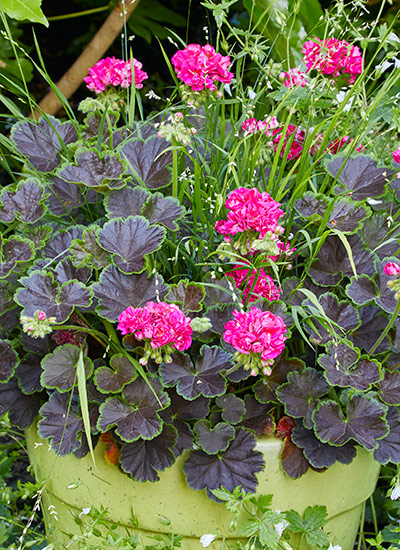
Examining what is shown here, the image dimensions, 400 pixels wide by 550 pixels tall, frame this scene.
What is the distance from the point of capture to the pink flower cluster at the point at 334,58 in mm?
1207

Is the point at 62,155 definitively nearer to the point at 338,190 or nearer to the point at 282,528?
the point at 338,190

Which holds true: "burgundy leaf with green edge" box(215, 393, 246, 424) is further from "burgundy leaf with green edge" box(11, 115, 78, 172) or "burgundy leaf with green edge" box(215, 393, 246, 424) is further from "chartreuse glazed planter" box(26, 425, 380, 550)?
"burgundy leaf with green edge" box(11, 115, 78, 172)

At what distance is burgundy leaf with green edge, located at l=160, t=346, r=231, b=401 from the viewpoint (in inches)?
37.3

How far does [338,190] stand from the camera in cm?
119

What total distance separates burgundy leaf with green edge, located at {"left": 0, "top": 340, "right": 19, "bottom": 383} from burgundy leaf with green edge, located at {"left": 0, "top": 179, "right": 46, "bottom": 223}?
0.70 ft

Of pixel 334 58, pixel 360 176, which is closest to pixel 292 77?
pixel 334 58

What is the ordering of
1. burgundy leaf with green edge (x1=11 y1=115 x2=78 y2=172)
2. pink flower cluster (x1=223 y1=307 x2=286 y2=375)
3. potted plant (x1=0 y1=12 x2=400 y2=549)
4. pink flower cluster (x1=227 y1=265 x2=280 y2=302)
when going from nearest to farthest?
pink flower cluster (x1=223 y1=307 x2=286 y2=375) → potted plant (x1=0 y1=12 x2=400 y2=549) → pink flower cluster (x1=227 y1=265 x2=280 y2=302) → burgundy leaf with green edge (x1=11 y1=115 x2=78 y2=172)

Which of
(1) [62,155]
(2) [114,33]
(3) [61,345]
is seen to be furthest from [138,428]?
(2) [114,33]

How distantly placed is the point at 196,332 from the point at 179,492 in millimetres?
257

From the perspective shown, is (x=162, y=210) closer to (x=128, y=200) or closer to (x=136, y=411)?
(x=128, y=200)

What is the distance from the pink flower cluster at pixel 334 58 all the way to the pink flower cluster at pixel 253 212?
392 millimetres

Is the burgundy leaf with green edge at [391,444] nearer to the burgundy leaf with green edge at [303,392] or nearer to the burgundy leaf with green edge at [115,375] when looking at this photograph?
the burgundy leaf with green edge at [303,392]

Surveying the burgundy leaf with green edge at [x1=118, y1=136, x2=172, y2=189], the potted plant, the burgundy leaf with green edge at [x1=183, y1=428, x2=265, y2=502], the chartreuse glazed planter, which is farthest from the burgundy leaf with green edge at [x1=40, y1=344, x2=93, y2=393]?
the burgundy leaf with green edge at [x1=118, y1=136, x2=172, y2=189]

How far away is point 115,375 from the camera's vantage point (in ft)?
3.16
